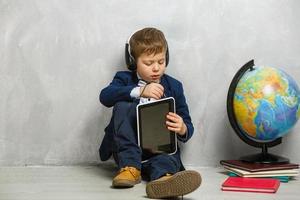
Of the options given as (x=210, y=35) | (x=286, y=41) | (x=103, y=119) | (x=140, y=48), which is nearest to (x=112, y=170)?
(x=103, y=119)

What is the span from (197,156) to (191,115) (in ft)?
0.70

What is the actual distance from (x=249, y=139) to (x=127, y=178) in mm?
653

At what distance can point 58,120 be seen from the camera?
9.62 feet

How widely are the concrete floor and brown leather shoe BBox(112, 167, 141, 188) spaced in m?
0.03

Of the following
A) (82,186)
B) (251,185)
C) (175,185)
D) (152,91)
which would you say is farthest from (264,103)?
(82,186)

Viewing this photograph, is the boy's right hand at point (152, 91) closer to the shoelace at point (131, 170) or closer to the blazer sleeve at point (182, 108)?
the blazer sleeve at point (182, 108)

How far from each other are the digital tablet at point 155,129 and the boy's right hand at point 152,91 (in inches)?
1.3

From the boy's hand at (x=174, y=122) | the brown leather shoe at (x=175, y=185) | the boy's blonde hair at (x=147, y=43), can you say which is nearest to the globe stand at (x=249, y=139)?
the boy's hand at (x=174, y=122)

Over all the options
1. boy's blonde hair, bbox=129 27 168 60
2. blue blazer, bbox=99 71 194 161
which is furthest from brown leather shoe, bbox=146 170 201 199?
boy's blonde hair, bbox=129 27 168 60

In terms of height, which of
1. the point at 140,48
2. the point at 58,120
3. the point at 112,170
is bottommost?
the point at 112,170

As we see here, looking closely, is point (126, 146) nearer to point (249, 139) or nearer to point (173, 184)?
point (173, 184)

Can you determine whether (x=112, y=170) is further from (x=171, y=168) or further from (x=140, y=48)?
(x=140, y=48)

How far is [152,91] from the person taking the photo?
251 centimetres

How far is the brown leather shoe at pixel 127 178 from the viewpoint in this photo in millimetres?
2326
